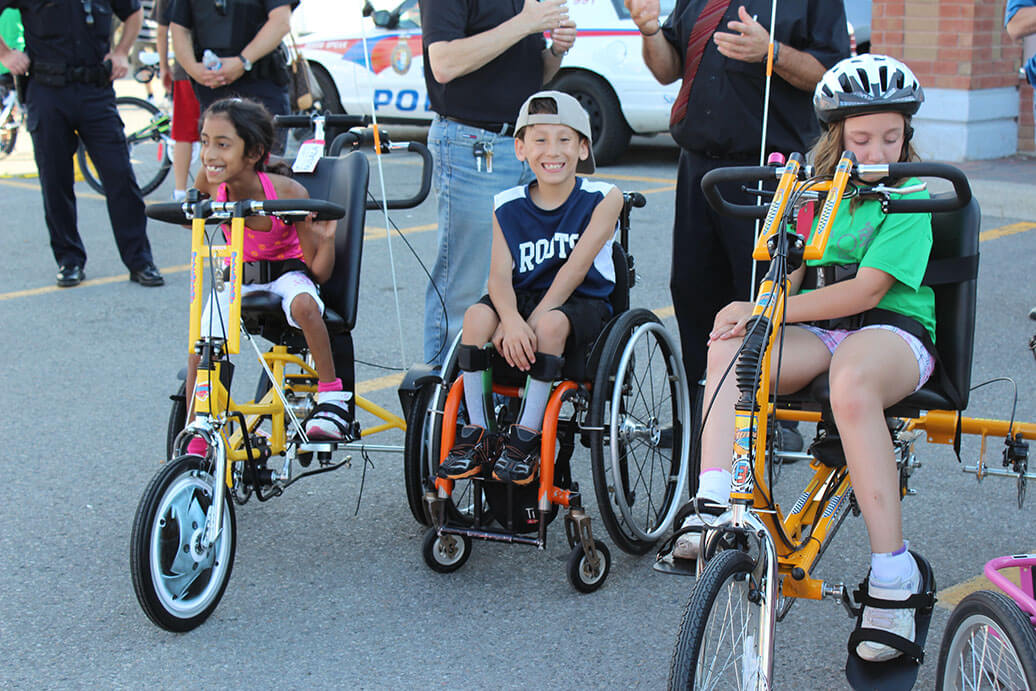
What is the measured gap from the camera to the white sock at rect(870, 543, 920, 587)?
283 centimetres

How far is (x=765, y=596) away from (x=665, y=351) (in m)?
1.52

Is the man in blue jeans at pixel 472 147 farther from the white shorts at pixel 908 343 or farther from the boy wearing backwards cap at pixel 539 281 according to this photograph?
the white shorts at pixel 908 343

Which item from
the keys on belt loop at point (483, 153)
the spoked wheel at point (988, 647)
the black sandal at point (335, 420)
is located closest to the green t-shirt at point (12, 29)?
the keys on belt loop at point (483, 153)

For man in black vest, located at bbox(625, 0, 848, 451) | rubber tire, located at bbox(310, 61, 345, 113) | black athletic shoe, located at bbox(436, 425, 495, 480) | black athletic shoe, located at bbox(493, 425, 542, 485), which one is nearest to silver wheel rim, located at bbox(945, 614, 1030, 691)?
black athletic shoe, located at bbox(493, 425, 542, 485)

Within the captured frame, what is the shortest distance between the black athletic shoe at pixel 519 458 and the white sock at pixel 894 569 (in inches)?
41.2

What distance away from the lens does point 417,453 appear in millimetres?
3775

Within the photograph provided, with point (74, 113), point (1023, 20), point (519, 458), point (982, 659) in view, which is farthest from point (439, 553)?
point (74, 113)

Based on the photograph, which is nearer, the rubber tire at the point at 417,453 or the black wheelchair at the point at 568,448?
the black wheelchair at the point at 568,448

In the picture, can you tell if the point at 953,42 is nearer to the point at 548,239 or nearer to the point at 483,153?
the point at 483,153

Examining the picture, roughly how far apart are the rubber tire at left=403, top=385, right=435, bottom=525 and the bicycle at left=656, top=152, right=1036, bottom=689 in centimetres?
111

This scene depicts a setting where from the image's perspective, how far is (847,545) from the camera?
387 centimetres

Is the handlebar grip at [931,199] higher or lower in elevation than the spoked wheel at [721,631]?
higher

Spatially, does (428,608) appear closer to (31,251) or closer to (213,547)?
(213,547)

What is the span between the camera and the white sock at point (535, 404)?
355cm
